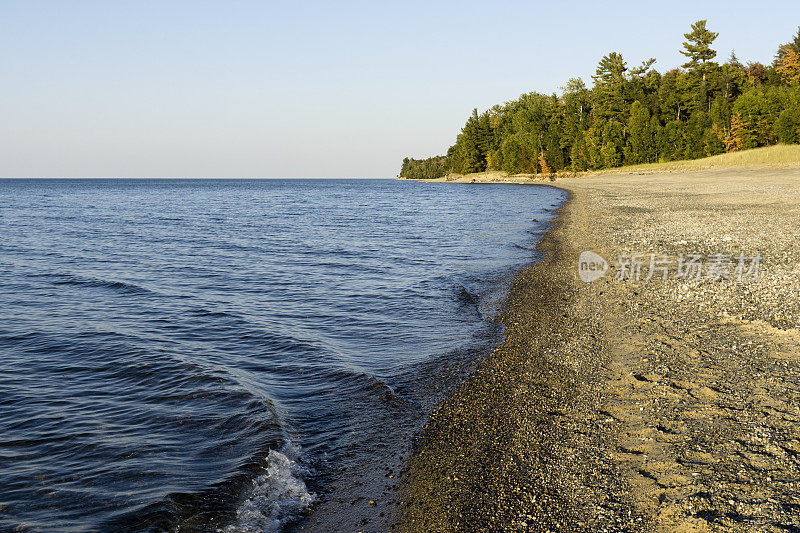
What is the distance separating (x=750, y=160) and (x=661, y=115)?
30.8 metres

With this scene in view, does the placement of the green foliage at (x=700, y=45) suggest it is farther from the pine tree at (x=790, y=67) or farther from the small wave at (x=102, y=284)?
the small wave at (x=102, y=284)

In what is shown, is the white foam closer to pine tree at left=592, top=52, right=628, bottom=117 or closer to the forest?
the forest

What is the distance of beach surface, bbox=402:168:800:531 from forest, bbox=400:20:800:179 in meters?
76.7

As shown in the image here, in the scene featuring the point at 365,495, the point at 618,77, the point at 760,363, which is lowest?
the point at 365,495

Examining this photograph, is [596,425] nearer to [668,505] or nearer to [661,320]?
[668,505]

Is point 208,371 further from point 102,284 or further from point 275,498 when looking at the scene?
point 102,284

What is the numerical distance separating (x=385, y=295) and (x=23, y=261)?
1975 cm

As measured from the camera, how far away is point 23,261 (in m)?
25.4

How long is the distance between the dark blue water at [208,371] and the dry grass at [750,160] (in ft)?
190

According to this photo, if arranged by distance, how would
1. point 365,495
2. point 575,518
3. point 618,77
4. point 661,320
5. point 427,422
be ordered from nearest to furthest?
point 575,518 < point 365,495 < point 427,422 < point 661,320 < point 618,77

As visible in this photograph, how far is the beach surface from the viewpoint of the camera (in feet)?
18.4

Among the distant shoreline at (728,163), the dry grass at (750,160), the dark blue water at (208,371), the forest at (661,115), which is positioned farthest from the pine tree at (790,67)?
the dark blue water at (208,371)

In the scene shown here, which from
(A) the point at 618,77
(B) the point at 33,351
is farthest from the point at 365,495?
(A) the point at 618,77

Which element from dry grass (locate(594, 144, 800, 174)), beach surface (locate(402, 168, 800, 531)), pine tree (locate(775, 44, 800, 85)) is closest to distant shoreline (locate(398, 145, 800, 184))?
dry grass (locate(594, 144, 800, 174))
